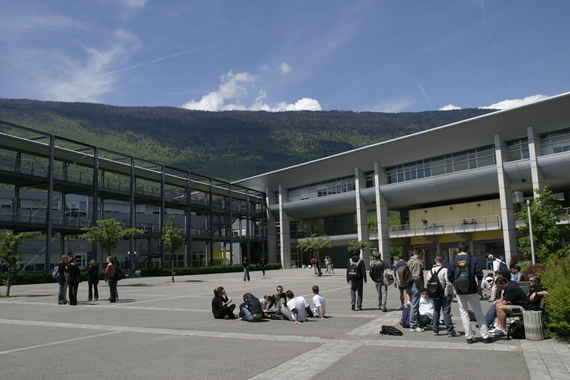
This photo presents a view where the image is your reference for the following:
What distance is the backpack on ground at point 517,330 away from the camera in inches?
294

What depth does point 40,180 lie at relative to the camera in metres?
30.7

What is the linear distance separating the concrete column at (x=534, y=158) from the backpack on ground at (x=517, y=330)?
31.1m

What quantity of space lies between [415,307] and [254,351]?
3702mm

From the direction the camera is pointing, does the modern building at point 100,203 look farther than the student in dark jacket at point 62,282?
Yes

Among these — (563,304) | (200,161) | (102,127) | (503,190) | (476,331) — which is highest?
(102,127)

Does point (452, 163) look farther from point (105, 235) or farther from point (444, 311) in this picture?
point (444, 311)

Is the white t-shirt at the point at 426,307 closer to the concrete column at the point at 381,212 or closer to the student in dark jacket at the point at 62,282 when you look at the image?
the student in dark jacket at the point at 62,282

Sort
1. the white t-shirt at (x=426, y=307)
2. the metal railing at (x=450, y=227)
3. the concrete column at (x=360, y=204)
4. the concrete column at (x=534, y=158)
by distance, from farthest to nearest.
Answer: the concrete column at (x=360, y=204)
the metal railing at (x=450, y=227)
the concrete column at (x=534, y=158)
the white t-shirt at (x=426, y=307)

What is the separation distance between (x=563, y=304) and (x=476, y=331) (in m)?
1.87

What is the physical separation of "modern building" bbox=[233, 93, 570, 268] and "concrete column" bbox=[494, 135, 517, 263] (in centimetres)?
9

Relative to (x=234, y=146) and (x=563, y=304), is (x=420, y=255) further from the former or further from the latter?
(x=234, y=146)

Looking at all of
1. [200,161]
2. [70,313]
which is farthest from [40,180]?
[200,161]

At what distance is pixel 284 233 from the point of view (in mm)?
56781

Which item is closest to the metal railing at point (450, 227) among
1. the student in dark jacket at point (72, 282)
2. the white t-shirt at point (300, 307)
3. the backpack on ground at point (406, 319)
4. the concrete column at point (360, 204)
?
the concrete column at point (360, 204)
